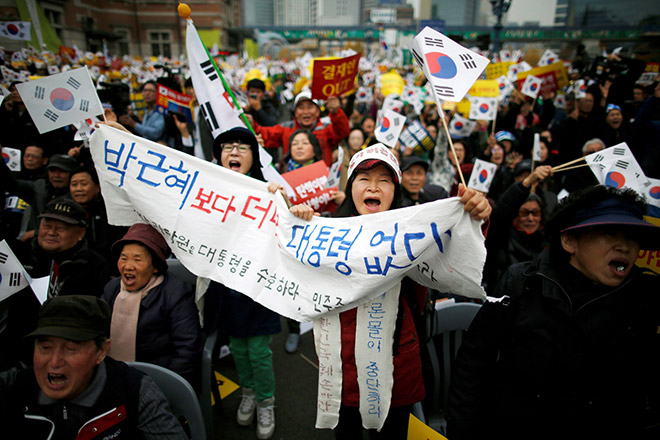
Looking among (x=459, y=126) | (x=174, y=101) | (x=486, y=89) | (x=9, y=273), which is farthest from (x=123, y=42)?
(x=9, y=273)

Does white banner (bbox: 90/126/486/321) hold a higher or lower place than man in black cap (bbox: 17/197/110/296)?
higher

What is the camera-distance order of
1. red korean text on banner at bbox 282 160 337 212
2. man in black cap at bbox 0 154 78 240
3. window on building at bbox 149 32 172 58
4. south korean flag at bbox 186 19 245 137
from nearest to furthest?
red korean text on banner at bbox 282 160 337 212, south korean flag at bbox 186 19 245 137, man in black cap at bbox 0 154 78 240, window on building at bbox 149 32 172 58

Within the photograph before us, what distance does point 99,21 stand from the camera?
1533 inches

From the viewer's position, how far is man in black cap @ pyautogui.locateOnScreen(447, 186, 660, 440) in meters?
1.43

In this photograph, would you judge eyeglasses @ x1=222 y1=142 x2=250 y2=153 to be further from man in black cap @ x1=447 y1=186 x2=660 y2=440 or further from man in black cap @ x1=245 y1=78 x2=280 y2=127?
man in black cap @ x1=245 y1=78 x2=280 y2=127

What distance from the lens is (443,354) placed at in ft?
7.88

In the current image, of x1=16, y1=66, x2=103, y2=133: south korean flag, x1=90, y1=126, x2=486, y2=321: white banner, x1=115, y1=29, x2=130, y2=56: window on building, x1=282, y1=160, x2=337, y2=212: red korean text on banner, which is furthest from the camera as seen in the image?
x1=115, y1=29, x2=130, y2=56: window on building

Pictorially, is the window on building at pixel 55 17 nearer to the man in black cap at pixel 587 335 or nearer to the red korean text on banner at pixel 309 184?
the red korean text on banner at pixel 309 184

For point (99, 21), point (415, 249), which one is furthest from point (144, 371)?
point (99, 21)

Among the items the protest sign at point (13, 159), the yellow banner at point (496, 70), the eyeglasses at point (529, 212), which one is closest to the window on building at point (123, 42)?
the protest sign at point (13, 159)

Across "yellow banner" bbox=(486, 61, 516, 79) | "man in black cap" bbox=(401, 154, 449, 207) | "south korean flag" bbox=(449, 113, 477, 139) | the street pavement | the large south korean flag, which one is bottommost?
the street pavement

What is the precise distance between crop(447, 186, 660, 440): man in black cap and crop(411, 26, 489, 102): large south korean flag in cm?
83

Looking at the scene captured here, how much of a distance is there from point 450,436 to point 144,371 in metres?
1.64

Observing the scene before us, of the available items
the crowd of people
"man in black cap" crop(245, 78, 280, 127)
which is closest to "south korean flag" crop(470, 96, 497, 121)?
the crowd of people
